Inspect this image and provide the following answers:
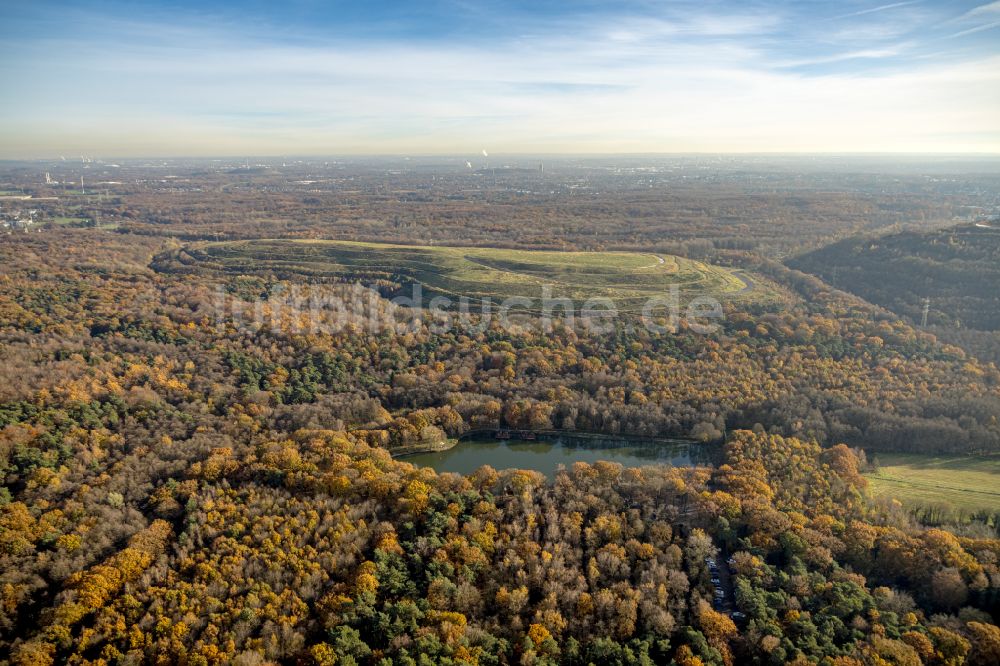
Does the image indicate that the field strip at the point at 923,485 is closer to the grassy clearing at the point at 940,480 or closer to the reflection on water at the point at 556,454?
the grassy clearing at the point at 940,480

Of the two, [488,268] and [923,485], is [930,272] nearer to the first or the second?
[923,485]

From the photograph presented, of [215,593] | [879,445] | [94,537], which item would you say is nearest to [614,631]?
[215,593]

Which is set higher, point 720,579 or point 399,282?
point 399,282

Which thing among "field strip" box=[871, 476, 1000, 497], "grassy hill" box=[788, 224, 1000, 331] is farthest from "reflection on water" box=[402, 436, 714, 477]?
"grassy hill" box=[788, 224, 1000, 331]

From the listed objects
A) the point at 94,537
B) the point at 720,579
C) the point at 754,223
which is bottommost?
the point at 720,579

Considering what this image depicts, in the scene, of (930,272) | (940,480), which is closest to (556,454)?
(940,480)

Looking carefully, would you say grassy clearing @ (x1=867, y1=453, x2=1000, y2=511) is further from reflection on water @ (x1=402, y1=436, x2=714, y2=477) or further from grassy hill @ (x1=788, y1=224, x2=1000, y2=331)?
grassy hill @ (x1=788, y1=224, x2=1000, y2=331)

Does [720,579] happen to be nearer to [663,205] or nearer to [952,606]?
[952,606]
